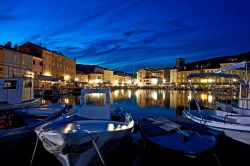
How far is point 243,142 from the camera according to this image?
1060 cm

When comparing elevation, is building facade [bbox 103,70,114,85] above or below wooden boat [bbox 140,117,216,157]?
above

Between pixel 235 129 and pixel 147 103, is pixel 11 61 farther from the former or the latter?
pixel 235 129

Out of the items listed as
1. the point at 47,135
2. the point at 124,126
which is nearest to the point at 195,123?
the point at 124,126

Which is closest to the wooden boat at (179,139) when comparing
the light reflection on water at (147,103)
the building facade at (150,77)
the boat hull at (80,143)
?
the boat hull at (80,143)

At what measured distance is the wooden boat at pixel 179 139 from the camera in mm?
9086

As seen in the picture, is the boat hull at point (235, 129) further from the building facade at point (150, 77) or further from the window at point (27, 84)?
the building facade at point (150, 77)

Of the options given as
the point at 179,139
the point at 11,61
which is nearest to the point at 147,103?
the point at 179,139

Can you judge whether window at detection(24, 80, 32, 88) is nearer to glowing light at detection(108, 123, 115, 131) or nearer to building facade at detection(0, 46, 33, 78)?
glowing light at detection(108, 123, 115, 131)

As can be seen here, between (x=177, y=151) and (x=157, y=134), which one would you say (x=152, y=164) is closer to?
(x=157, y=134)

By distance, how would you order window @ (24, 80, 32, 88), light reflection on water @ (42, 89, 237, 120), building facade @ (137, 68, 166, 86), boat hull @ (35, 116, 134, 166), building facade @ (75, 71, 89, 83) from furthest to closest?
building facade @ (137, 68, 166, 86), building facade @ (75, 71, 89, 83), window @ (24, 80, 32, 88), light reflection on water @ (42, 89, 237, 120), boat hull @ (35, 116, 134, 166)

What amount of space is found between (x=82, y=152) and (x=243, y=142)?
7409 millimetres

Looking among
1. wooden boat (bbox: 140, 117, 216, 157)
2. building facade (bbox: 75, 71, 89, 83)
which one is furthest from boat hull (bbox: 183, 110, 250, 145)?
building facade (bbox: 75, 71, 89, 83)

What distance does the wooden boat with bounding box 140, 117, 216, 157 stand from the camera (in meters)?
9.09

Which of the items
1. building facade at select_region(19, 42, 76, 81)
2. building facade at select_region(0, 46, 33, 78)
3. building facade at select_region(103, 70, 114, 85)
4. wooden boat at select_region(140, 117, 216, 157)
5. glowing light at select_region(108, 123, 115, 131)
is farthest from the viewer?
building facade at select_region(103, 70, 114, 85)
